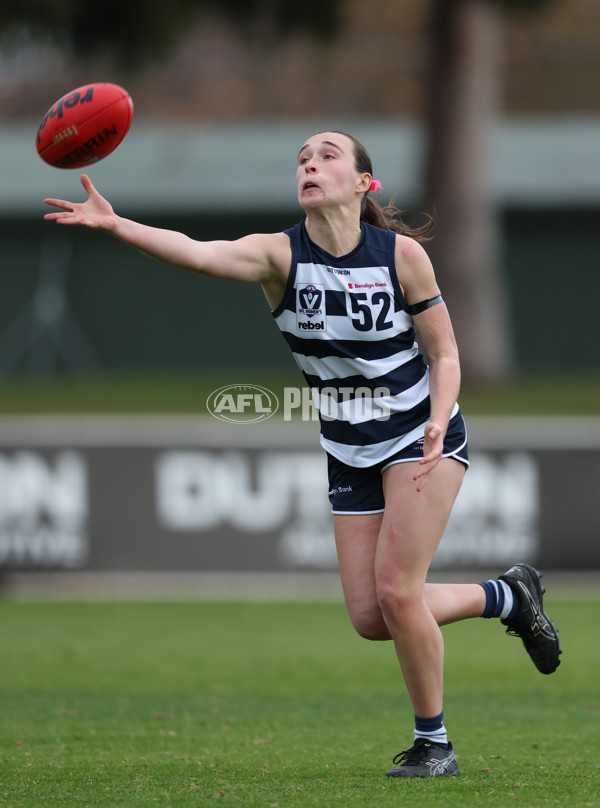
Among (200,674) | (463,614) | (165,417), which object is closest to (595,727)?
(463,614)

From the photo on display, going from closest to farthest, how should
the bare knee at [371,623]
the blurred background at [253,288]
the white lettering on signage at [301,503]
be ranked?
1. the bare knee at [371,623]
2. the white lettering on signage at [301,503]
3. the blurred background at [253,288]

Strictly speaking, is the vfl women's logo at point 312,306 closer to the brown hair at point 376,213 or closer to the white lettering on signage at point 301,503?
the brown hair at point 376,213

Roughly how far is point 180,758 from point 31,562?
20.2ft

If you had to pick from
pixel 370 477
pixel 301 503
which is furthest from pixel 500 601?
pixel 301 503

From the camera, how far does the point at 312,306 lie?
4309 mm

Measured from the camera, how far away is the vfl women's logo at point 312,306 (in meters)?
4.30

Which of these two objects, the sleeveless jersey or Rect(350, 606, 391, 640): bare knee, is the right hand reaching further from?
Rect(350, 606, 391, 640): bare knee

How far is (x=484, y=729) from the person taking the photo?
552 centimetres

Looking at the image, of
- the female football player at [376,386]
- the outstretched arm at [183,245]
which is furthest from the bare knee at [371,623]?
the outstretched arm at [183,245]

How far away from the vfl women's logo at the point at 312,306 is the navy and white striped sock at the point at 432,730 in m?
1.42

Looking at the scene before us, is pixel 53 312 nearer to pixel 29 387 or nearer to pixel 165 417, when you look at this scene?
pixel 29 387

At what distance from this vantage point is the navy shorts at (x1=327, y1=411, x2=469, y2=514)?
173 inches

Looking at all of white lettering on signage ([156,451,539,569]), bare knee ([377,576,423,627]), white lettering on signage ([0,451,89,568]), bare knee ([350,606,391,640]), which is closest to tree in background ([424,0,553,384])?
white lettering on signage ([156,451,539,569])

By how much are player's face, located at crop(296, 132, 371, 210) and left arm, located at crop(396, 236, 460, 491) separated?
0.25m
